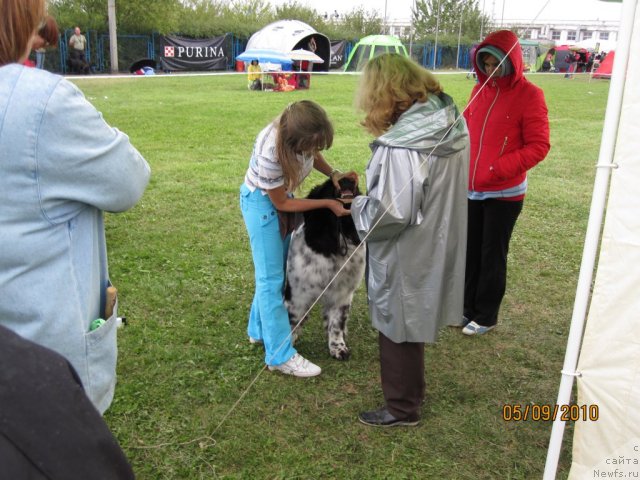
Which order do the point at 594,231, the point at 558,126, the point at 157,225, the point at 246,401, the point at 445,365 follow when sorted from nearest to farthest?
1. the point at 594,231
2. the point at 246,401
3. the point at 445,365
4. the point at 157,225
5. the point at 558,126

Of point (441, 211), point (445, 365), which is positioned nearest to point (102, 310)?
point (441, 211)

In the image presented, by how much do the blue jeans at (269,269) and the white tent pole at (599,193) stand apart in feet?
5.64

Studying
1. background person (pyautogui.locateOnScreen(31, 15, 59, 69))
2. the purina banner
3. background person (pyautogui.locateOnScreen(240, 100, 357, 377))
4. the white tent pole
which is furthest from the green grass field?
the purina banner

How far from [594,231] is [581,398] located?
56cm

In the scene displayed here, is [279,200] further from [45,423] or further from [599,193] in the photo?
[45,423]

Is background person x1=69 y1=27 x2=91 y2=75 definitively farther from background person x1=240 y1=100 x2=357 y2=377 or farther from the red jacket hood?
the red jacket hood

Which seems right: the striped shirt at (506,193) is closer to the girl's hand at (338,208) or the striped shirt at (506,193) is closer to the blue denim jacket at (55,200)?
the girl's hand at (338,208)

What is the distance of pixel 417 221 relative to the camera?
8.55 ft

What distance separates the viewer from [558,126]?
13.5 meters

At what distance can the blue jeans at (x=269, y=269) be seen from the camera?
3.22m

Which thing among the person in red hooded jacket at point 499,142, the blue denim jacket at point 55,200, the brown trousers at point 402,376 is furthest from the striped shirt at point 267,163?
the blue denim jacket at point 55,200

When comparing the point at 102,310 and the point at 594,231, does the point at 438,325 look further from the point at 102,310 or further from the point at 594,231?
the point at 102,310

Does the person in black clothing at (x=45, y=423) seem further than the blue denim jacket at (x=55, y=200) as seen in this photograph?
No

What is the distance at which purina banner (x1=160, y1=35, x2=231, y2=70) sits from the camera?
3278 centimetres
